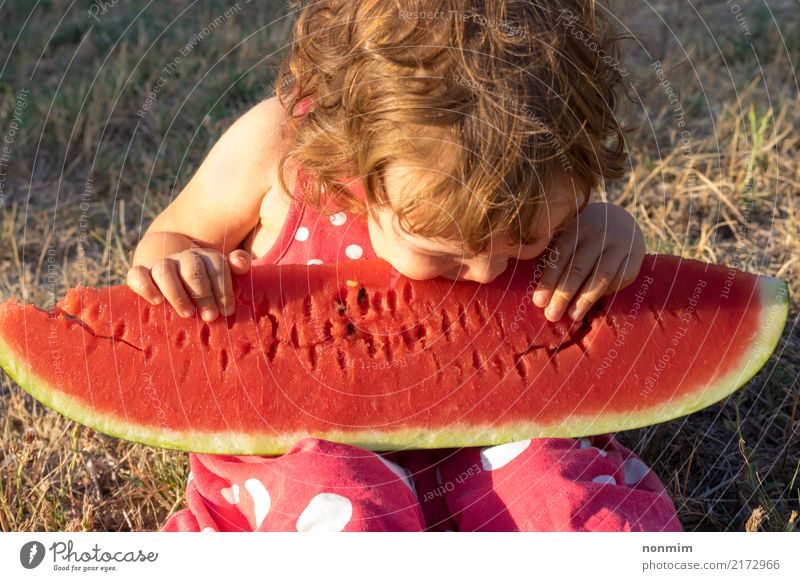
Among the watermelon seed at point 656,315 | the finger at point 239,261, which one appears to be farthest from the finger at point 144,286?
the watermelon seed at point 656,315

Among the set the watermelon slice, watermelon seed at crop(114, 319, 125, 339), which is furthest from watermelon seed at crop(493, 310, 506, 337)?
watermelon seed at crop(114, 319, 125, 339)

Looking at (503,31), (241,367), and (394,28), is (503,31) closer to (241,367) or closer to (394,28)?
(394,28)

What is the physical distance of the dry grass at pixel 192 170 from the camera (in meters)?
1.88

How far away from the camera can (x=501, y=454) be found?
168 centimetres

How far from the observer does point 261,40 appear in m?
3.22

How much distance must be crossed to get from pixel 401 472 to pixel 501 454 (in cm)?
18

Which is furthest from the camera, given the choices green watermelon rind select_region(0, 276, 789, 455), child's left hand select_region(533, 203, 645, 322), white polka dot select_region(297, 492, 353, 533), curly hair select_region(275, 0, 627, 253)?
child's left hand select_region(533, 203, 645, 322)

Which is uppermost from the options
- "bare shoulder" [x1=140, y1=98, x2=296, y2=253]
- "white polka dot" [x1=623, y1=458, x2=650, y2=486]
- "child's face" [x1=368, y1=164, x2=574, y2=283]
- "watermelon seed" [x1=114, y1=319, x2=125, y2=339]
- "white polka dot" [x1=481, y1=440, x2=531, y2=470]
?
"bare shoulder" [x1=140, y1=98, x2=296, y2=253]

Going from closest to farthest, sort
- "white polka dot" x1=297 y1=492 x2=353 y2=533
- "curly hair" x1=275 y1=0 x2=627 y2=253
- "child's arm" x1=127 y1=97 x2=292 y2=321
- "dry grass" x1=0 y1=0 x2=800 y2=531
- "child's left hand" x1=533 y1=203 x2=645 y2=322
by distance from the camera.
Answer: "curly hair" x1=275 y1=0 x2=627 y2=253
"white polka dot" x1=297 y1=492 x2=353 y2=533
"child's left hand" x1=533 y1=203 x2=645 y2=322
"dry grass" x1=0 y1=0 x2=800 y2=531
"child's arm" x1=127 y1=97 x2=292 y2=321

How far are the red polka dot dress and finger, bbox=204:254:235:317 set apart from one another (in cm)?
26

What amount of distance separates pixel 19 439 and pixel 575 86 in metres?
1.31

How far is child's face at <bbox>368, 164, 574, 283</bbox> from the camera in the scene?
5.17 ft

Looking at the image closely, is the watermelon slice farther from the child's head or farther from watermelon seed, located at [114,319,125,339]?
the child's head

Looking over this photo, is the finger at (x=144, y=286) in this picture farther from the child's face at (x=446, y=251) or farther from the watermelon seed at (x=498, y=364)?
the watermelon seed at (x=498, y=364)
